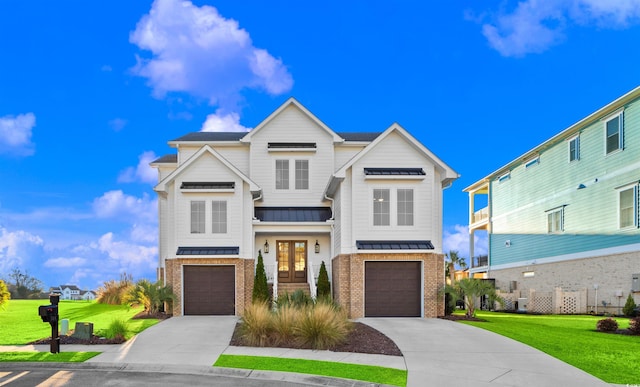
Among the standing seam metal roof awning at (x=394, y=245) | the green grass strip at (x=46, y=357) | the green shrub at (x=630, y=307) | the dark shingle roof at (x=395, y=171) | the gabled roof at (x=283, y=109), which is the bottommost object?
the green shrub at (x=630, y=307)

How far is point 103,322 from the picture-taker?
21.0m

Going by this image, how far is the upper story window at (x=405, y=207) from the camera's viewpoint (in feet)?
74.2

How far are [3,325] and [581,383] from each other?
70.4ft

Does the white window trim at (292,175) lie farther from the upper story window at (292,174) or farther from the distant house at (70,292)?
the distant house at (70,292)

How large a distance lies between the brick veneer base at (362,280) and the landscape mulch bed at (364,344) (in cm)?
504

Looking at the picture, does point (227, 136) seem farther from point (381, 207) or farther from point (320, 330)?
point (320, 330)

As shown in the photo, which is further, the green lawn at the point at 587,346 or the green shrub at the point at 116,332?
the green shrub at the point at 116,332

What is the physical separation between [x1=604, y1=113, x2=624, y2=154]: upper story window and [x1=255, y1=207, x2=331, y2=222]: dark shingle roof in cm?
1486

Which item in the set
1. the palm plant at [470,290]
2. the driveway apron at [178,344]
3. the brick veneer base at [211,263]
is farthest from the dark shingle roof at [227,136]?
the driveway apron at [178,344]

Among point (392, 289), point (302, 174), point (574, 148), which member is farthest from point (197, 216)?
point (574, 148)

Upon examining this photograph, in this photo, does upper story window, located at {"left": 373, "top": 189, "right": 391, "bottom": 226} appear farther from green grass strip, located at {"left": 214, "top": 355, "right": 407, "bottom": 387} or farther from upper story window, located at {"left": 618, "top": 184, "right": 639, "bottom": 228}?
upper story window, located at {"left": 618, "top": 184, "right": 639, "bottom": 228}

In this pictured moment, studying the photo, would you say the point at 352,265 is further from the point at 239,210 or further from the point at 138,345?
the point at 138,345

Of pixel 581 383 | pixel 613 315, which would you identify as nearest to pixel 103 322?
pixel 581 383

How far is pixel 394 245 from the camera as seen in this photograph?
22094mm
